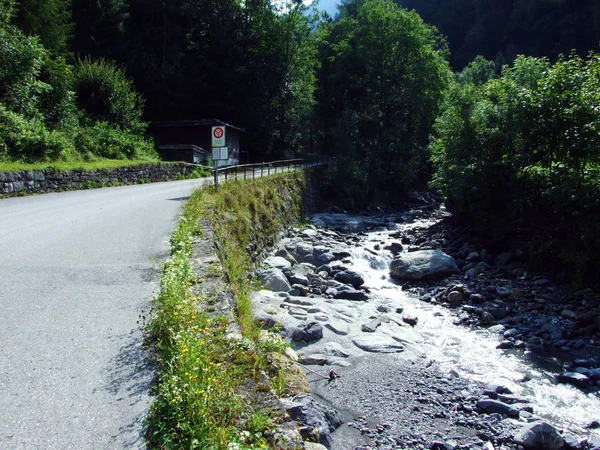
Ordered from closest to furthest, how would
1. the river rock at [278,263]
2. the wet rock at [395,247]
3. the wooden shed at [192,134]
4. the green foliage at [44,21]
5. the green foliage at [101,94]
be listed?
the river rock at [278,263] < the wet rock at [395,247] < the green foliage at [44,21] < the green foliage at [101,94] < the wooden shed at [192,134]

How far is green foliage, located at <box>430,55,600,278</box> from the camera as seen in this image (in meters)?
13.6

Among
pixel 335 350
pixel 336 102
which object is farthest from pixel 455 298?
pixel 336 102

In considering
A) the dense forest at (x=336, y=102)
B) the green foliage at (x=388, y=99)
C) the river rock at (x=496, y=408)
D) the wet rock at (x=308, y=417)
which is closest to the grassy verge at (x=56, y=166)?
the dense forest at (x=336, y=102)

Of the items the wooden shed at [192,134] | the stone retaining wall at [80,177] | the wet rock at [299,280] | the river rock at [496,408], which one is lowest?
the river rock at [496,408]

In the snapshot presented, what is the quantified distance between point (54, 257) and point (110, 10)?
3405 centimetres

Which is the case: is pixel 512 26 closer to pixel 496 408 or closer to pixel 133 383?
pixel 496 408

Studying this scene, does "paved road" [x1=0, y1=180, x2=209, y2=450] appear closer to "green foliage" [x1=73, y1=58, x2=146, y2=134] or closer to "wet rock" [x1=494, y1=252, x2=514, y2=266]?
"wet rock" [x1=494, y1=252, x2=514, y2=266]

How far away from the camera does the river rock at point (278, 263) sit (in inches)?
548

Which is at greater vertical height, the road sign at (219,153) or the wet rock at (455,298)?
the road sign at (219,153)

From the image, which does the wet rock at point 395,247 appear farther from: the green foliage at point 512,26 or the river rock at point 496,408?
the green foliage at point 512,26

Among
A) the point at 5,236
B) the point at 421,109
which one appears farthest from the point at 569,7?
the point at 5,236

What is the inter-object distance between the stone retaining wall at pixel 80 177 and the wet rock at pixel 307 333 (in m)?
11.3

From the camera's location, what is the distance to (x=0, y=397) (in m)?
3.69

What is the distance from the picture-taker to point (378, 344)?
29.2 ft
